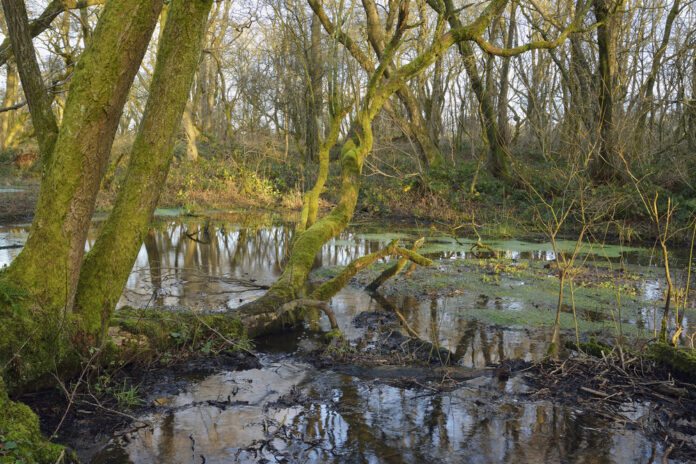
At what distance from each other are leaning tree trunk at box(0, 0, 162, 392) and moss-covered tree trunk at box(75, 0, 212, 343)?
218 mm

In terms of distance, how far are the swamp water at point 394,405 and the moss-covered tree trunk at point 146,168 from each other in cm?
92

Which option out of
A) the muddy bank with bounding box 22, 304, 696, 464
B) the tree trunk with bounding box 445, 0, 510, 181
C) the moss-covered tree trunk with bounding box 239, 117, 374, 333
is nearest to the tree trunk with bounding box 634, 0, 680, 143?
the tree trunk with bounding box 445, 0, 510, 181

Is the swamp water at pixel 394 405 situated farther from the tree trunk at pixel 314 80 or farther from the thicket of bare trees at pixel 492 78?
the tree trunk at pixel 314 80

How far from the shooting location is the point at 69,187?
12.6 feet

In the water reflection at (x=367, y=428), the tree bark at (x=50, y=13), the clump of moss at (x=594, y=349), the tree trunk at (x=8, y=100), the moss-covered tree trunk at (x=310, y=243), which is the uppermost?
the tree trunk at (x=8, y=100)

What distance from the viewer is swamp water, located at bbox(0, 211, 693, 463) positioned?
3654 millimetres

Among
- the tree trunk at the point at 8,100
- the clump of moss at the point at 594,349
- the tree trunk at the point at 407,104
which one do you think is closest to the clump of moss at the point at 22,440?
the clump of moss at the point at 594,349

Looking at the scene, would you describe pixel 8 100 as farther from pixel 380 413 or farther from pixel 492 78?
pixel 380 413

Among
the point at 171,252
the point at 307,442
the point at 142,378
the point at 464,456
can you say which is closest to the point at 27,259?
the point at 142,378

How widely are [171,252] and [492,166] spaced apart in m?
12.2

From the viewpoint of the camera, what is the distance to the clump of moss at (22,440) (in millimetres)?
2570

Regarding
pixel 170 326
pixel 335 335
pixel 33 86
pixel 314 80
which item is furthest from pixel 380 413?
pixel 314 80

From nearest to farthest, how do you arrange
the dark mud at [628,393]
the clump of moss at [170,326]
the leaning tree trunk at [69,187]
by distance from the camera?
the leaning tree trunk at [69,187] → the dark mud at [628,393] → the clump of moss at [170,326]

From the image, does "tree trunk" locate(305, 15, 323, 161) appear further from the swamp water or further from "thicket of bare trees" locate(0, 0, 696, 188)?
the swamp water
